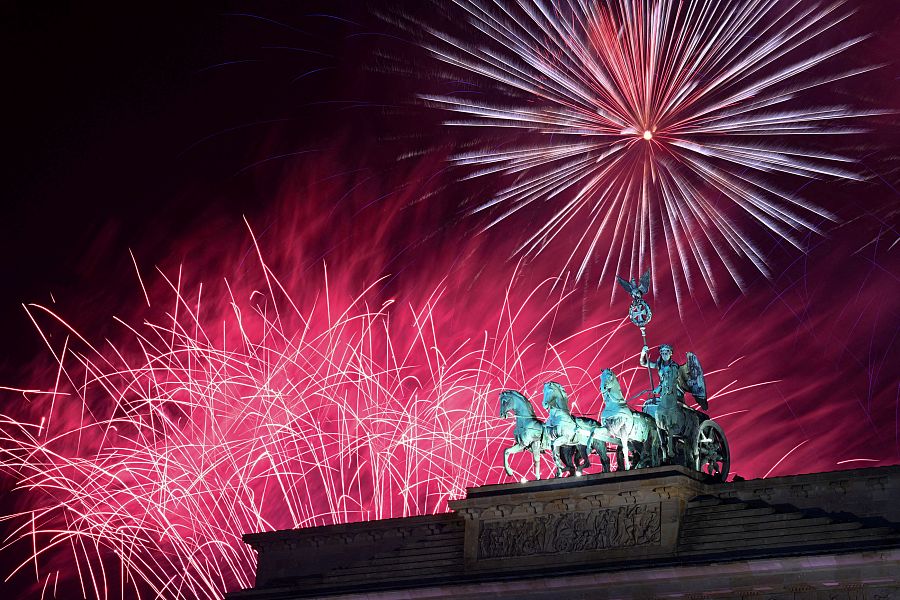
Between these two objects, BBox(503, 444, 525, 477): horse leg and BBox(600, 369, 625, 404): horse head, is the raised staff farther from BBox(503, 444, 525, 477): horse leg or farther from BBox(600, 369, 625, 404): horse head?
BBox(503, 444, 525, 477): horse leg

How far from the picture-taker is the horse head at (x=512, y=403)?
26672 mm

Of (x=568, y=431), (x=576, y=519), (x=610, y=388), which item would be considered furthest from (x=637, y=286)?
(x=576, y=519)

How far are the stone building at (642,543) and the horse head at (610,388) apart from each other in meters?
1.44

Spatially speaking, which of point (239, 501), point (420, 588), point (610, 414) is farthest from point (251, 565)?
point (610, 414)

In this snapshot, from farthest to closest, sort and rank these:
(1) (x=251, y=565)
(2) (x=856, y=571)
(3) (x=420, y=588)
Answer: (1) (x=251, y=565)
(3) (x=420, y=588)
(2) (x=856, y=571)

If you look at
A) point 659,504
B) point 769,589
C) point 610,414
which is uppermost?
point 610,414

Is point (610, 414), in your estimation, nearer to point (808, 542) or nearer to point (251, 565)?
point (808, 542)

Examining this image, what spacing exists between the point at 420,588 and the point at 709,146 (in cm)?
1027

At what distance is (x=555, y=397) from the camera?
2642 cm

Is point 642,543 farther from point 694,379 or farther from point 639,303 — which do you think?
point 639,303

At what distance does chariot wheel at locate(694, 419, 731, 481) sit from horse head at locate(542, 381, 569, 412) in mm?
2711

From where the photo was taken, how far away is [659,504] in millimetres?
24984

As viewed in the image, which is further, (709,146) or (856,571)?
(709,146)

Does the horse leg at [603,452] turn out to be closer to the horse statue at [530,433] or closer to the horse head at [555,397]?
the horse statue at [530,433]
